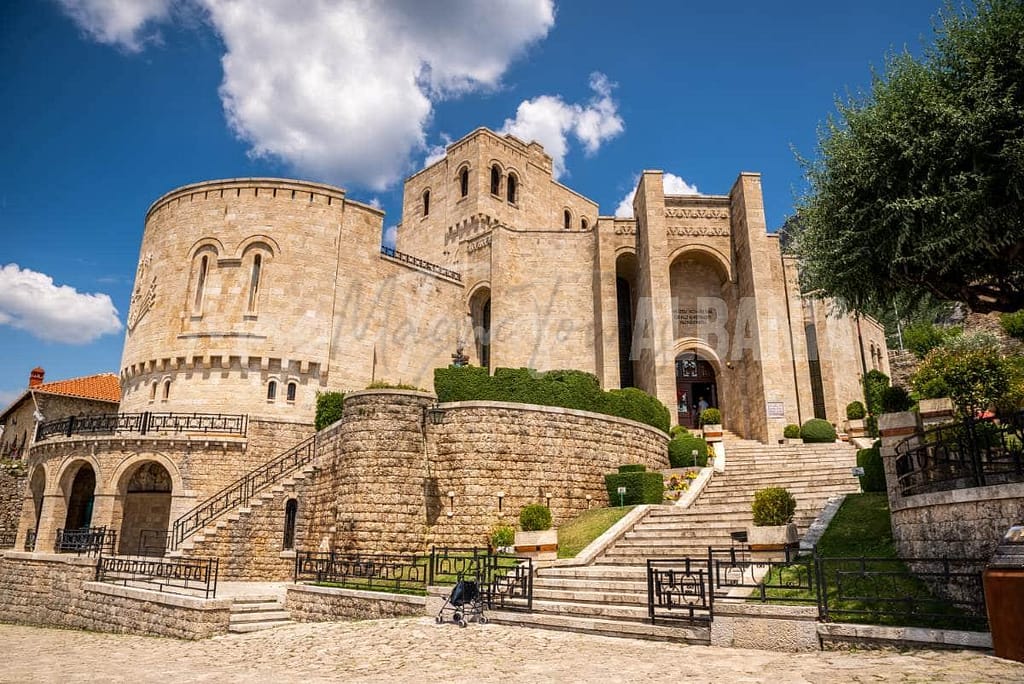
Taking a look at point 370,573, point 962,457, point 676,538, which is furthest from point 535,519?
point 962,457

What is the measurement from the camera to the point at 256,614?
13820mm

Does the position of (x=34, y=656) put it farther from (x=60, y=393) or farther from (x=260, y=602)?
(x=60, y=393)

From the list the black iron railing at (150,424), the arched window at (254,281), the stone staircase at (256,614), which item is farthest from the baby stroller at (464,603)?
the arched window at (254,281)

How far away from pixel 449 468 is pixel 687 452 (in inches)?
340

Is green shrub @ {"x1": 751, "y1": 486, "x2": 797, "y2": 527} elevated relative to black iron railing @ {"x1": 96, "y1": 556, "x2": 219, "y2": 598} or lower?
elevated

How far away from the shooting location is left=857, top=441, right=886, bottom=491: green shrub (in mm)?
14633

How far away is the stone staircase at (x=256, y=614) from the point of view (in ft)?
44.1

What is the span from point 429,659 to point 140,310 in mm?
24620

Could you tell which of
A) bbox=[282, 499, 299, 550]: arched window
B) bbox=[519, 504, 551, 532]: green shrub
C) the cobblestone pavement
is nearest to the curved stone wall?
bbox=[282, 499, 299, 550]: arched window

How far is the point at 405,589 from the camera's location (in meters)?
13.0

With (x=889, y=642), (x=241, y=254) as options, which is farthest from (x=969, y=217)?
(x=241, y=254)

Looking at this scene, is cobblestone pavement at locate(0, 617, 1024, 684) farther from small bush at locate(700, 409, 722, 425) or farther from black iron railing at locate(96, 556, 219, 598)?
small bush at locate(700, 409, 722, 425)

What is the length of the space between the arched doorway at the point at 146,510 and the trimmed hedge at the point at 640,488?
16.1m

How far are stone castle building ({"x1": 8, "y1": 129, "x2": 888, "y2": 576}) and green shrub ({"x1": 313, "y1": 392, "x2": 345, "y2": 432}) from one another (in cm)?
125
